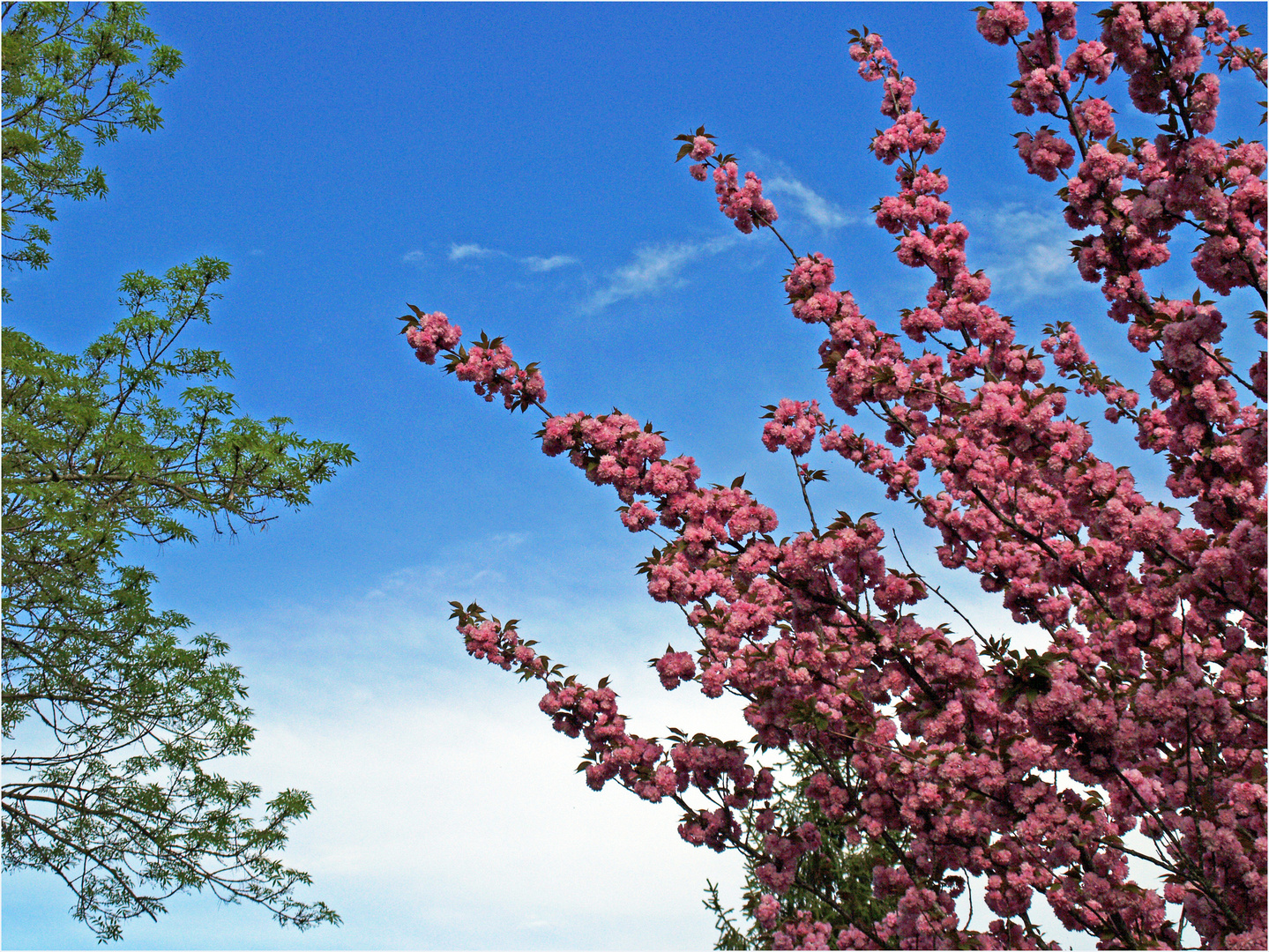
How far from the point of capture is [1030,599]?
4.76 meters

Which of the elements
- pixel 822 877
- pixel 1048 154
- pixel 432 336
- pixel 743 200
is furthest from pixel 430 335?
pixel 822 877

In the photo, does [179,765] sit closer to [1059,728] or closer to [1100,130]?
[1059,728]

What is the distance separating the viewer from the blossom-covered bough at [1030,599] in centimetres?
396

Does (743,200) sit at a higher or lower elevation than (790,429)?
higher

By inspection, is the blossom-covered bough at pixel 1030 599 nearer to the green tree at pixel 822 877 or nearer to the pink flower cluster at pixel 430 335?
the pink flower cluster at pixel 430 335

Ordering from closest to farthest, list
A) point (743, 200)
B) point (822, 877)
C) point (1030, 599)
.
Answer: point (1030, 599) < point (743, 200) < point (822, 877)

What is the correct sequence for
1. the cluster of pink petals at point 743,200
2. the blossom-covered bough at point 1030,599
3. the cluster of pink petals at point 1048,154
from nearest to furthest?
1. the blossom-covered bough at point 1030,599
2. the cluster of pink petals at point 1048,154
3. the cluster of pink petals at point 743,200

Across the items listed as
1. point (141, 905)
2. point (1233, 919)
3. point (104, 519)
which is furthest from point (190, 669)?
Answer: point (1233, 919)

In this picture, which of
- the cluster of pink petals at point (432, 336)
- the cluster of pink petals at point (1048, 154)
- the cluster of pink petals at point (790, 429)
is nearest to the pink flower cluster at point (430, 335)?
the cluster of pink petals at point (432, 336)

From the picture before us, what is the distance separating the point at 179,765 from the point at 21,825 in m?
2.18

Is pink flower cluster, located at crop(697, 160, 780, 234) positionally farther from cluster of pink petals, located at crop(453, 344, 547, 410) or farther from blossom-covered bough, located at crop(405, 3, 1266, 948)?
cluster of pink petals, located at crop(453, 344, 547, 410)

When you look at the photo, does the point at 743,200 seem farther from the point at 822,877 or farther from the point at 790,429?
the point at 822,877

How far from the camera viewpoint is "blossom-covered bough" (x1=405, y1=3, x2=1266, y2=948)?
13.0 feet

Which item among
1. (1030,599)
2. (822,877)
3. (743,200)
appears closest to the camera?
(1030,599)
